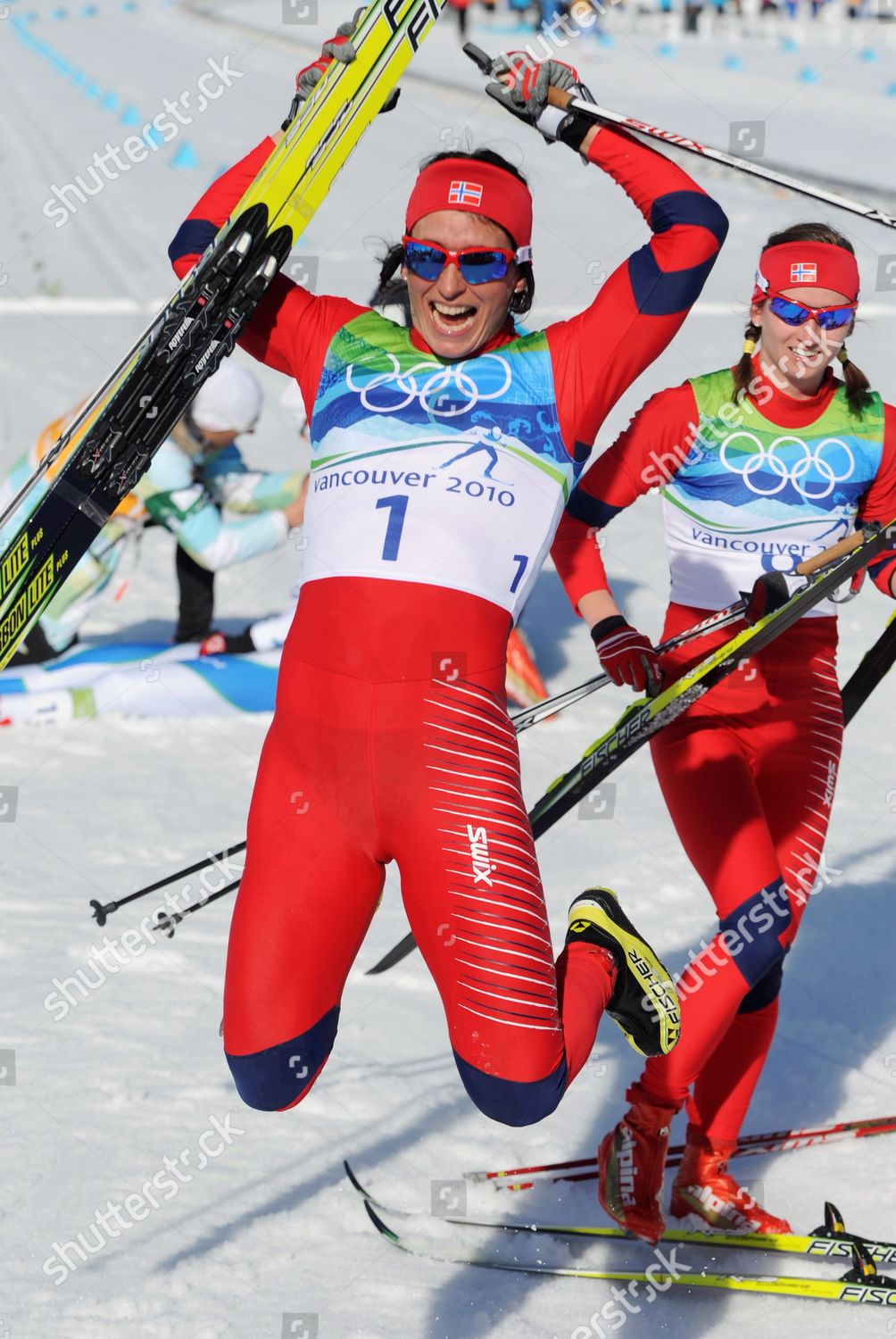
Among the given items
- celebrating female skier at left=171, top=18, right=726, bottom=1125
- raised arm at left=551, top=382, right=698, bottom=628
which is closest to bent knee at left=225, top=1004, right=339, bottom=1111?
celebrating female skier at left=171, top=18, right=726, bottom=1125

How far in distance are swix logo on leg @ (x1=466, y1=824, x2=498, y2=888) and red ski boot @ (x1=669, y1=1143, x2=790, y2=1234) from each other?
1.64 m

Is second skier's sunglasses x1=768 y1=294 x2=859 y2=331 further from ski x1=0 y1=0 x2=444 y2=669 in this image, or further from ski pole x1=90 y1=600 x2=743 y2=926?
ski x1=0 y1=0 x2=444 y2=669

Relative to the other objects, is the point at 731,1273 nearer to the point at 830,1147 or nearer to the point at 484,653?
the point at 830,1147

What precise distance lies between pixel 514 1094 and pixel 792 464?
1.88m

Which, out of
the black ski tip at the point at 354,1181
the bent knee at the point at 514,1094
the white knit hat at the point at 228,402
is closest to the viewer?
the bent knee at the point at 514,1094

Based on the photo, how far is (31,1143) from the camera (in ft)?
16.0

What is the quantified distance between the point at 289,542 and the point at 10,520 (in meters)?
6.99

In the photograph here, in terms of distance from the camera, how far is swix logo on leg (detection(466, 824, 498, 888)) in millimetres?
3547

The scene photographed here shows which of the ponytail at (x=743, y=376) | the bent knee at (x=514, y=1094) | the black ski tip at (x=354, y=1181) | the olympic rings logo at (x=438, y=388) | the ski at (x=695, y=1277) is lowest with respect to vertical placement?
the black ski tip at (x=354, y=1181)

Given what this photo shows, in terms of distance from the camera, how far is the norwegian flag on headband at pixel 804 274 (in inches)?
166

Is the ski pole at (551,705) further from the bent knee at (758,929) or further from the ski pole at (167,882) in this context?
the bent knee at (758,929)

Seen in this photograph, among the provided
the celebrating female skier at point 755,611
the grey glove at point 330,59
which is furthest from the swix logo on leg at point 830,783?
the grey glove at point 330,59

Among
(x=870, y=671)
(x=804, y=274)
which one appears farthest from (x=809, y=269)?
(x=870, y=671)

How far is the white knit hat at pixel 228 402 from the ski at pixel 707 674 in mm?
4243
